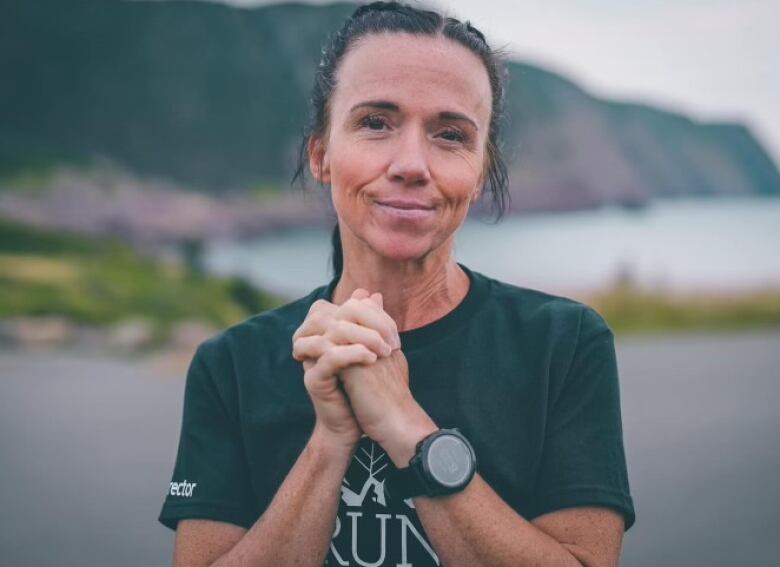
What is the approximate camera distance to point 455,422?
4.79ft

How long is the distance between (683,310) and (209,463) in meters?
4.64

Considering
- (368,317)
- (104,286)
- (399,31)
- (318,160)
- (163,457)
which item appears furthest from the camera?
(104,286)

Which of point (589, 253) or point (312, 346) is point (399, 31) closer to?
point (312, 346)

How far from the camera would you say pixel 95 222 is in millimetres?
5191

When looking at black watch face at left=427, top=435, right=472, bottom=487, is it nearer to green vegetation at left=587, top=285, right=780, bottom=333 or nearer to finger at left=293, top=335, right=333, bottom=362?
finger at left=293, top=335, right=333, bottom=362

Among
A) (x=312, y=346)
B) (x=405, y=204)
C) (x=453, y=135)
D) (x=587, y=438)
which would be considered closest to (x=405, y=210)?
(x=405, y=204)

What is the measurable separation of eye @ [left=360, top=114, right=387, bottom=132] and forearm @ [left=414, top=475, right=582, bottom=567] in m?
0.60

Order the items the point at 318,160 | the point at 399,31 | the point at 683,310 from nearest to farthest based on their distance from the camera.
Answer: the point at 399,31 < the point at 318,160 < the point at 683,310

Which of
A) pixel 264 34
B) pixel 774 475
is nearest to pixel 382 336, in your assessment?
pixel 774 475

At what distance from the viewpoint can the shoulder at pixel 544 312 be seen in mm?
1499

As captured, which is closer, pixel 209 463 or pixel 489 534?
pixel 489 534

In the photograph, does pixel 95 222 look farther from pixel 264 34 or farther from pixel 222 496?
pixel 222 496

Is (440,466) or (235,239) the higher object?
(235,239)

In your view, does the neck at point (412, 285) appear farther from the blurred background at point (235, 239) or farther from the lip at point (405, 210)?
A: the blurred background at point (235, 239)
